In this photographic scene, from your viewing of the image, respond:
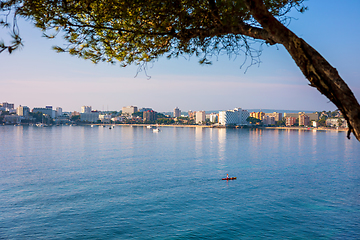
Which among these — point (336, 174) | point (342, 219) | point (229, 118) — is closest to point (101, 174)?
point (342, 219)

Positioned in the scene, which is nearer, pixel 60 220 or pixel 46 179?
pixel 60 220

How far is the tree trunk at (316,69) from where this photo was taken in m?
3.18

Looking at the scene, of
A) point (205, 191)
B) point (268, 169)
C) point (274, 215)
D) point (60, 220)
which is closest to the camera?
point (60, 220)

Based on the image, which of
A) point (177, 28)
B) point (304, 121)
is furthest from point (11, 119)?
point (177, 28)

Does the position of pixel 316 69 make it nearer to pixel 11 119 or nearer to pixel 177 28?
pixel 177 28

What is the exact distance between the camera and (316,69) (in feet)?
11.1

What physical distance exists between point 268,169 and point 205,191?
13560mm

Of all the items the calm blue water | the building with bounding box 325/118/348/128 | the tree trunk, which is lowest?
the calm blue water

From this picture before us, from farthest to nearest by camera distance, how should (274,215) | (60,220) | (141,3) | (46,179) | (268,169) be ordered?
(268,169) → (46,179) → (274,215) → (60,220) → (141,3)

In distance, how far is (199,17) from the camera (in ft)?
15.7

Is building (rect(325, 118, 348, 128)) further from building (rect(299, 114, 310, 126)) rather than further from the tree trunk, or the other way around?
the tree trunk

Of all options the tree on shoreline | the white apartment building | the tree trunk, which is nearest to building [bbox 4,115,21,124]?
the white apartment building

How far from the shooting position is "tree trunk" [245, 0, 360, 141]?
318 cm

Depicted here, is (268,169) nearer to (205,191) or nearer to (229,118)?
(205,191)
